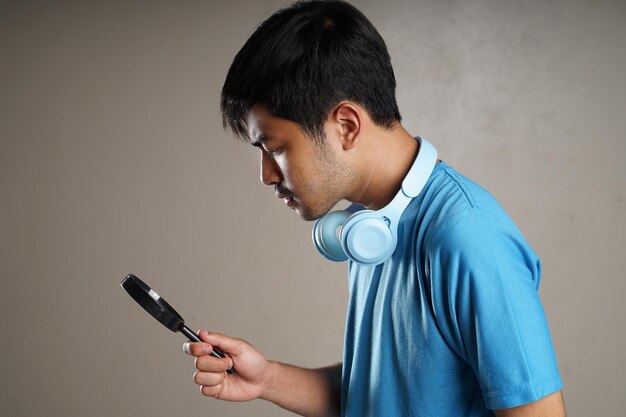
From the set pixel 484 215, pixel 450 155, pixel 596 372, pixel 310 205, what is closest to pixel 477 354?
pixel 484 215

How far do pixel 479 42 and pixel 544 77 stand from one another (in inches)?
13.0

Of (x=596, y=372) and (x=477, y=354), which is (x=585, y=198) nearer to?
(x=596, y=372)

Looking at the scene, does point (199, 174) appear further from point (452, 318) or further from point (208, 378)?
point (452, 318)

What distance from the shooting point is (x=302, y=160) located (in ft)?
3.80

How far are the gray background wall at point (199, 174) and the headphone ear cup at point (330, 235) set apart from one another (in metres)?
1.82

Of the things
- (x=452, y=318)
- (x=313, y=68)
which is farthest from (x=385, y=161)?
(x=452, y=318)

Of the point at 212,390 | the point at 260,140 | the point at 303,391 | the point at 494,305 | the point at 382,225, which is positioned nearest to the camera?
the point at 494,305

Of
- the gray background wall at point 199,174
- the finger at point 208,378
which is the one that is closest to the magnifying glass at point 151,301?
the finger at point 208,378

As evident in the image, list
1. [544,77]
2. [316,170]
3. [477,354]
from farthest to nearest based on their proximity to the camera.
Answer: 1. [544,77]
2. [316,170]
3. [477,354]

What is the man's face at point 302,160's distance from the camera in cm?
Result: 115

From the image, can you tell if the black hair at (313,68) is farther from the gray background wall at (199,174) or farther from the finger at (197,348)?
the gray background wall at (199,174)

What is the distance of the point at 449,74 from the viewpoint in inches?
122

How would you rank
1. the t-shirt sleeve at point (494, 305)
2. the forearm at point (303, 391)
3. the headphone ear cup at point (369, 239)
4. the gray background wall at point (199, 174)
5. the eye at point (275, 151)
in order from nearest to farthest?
the t-shirt sleeve at point (494, 305) < the headphone ear cup at point (369, 239) < the eye at point (275, 151) < the forearm at point (303, 391) < the gray background wall at point (199, 174)

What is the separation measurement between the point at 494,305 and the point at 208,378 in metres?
0.59
